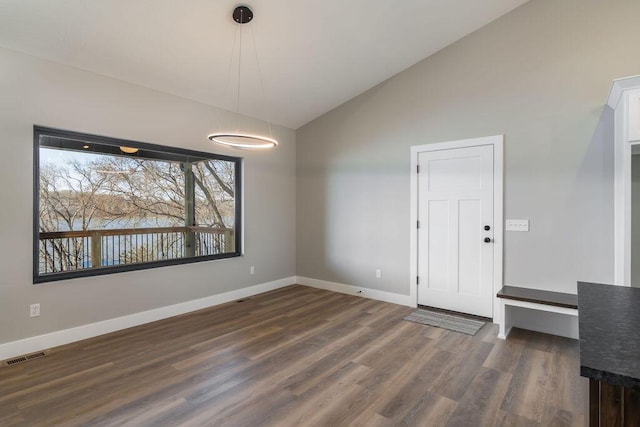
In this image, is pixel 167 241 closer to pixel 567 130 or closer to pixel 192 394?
pixel 192 394

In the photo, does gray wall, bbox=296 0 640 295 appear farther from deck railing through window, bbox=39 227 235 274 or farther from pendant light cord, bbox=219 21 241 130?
deck railing through window, bbox=39 227 235 274

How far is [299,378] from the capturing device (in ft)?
8.85

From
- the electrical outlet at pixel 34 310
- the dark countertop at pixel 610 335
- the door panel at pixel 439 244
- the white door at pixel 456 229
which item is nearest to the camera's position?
the dark countertop at pixel 610 335

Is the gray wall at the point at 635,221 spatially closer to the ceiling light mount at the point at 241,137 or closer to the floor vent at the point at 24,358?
the ceiling light mount at the point at 241,137

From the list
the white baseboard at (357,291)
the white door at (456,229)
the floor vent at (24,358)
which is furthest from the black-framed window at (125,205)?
the white door at (456,229)

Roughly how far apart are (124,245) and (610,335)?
4.23 m

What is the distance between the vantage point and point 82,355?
3098 millimetres

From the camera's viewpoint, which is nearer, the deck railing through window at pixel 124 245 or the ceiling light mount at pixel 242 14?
the ceiling light mount at pixel 242 14

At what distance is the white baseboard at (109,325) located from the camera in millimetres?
3086

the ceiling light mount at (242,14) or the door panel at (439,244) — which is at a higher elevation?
the ceiling light mount at (242,14)

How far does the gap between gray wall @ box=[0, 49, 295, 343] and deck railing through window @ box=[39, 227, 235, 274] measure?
0.58 feet

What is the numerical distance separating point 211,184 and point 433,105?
3.15 m

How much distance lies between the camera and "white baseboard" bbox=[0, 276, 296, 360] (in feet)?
10.1

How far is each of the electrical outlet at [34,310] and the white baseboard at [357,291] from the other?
139 inches
